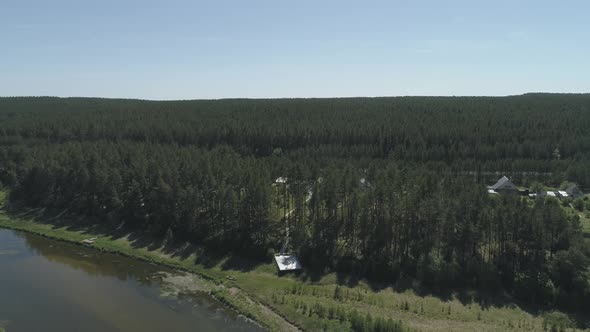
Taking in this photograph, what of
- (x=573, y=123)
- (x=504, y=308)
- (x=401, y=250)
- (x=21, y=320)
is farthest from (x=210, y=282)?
(x=573, y=123)

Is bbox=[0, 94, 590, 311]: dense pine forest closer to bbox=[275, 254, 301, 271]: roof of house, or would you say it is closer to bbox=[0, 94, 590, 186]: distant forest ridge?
bbox=[0, 94, 590, 186]: distant forest ridge

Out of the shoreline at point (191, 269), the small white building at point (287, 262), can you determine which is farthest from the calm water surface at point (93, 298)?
the small white building at point (287, 262)

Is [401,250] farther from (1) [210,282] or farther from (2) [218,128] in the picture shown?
(2) [218,128]

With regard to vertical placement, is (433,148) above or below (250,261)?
above

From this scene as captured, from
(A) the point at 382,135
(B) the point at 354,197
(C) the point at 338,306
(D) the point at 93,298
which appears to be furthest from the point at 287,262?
(A) the point at 382,135

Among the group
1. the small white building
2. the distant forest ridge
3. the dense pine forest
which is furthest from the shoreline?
the distant forest ridge
